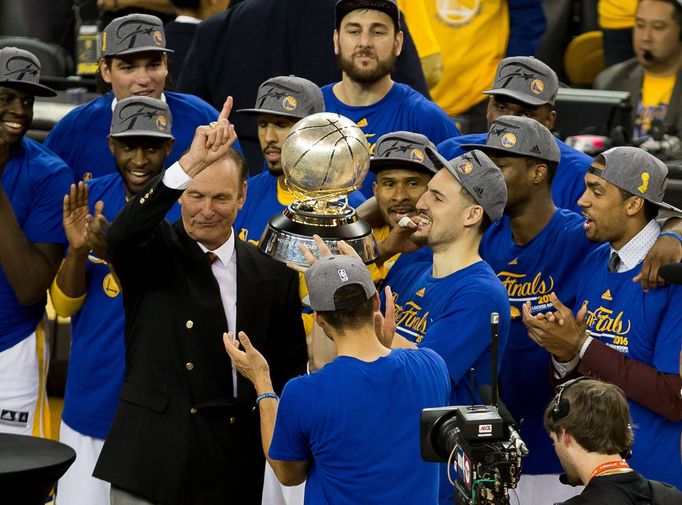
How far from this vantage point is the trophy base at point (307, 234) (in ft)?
11.4

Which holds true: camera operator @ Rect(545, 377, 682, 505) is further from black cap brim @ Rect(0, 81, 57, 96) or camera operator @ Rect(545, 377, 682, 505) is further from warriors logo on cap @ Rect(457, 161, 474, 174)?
black cap brim @ Rect(0, 81, 57, 96)

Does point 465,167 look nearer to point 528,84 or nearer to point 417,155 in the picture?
point 417,155

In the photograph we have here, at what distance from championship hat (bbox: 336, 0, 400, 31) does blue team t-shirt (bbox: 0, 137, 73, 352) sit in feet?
4.61

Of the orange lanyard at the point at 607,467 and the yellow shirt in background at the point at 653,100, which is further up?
the yellow shirt in background at the point at 653,100

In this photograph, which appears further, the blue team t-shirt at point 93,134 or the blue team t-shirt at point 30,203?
the blue team t-shirt at point 93,134

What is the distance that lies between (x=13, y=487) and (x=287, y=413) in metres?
1.27

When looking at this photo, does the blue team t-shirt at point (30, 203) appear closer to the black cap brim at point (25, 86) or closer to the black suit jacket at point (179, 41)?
the black cap brim at point (25, 86)

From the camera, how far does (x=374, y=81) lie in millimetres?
6336

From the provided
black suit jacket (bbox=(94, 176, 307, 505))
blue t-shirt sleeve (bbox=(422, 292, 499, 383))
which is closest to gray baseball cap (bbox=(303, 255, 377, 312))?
blue t-shirt sleeve (bbox=(422, 292, 499, 383))

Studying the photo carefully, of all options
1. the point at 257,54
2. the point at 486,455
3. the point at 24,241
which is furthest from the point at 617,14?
the point at 486,455

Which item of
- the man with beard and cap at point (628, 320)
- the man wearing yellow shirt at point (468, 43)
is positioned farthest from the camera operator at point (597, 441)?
the man wearing yellow shirt at point (468, 43)

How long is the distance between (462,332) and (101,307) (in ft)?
5.51

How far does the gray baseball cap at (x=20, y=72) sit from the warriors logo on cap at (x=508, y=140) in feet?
6.70

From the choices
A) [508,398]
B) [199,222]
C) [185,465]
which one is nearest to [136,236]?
[199,222]
